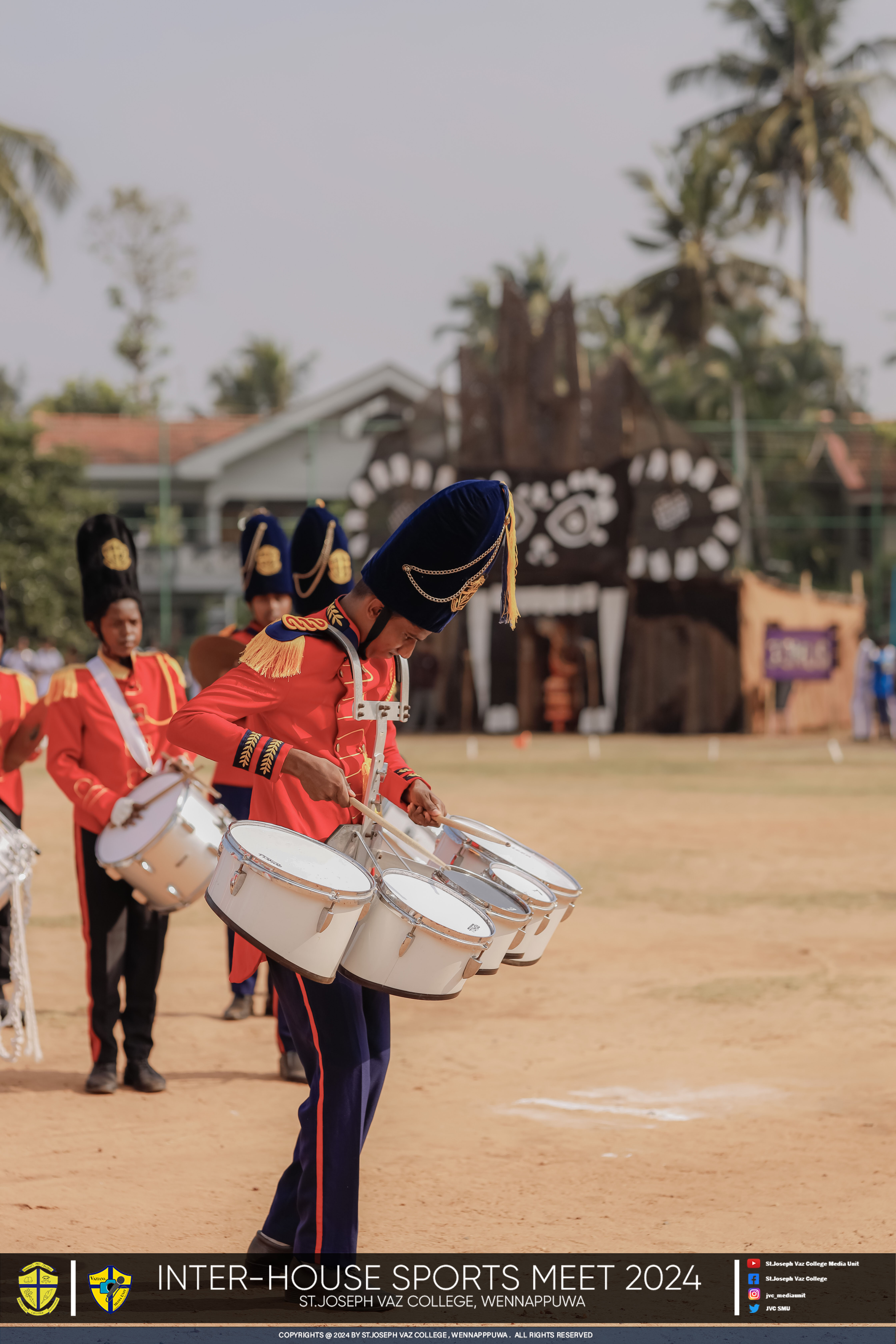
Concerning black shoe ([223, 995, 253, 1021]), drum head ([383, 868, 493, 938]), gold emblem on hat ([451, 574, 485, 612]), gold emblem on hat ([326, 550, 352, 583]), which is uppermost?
gold emblem on hat ([326, 550, 352, 583])

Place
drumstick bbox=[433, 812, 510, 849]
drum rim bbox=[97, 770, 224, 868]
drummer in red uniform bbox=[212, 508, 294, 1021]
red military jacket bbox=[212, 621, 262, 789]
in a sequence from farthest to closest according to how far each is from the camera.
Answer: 1. drummer in red uniform bbox=[212, 508, 294, 1021]
2. red military jacket bbox=[212, 621, 262, 789]
3. drum rim bbox=[97, 770, 224, 868]
4. drumstick bbox=[433, 812, 510, 849]

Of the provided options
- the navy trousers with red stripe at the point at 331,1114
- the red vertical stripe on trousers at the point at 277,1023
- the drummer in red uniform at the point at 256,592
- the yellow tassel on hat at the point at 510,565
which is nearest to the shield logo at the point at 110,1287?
the navy trousers with red stripe at the point at 331,1114

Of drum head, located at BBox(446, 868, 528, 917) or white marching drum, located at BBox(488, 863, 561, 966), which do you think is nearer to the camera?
drum head, located at BBox(446, 868, 528, 917)

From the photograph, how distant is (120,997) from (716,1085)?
2.54 metres

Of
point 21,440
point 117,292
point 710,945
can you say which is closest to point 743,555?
point 21,440

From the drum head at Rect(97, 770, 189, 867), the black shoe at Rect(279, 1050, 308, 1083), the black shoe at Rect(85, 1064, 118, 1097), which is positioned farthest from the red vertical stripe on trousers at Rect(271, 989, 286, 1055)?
the drum head at Rect(97, 770, 189, 867)

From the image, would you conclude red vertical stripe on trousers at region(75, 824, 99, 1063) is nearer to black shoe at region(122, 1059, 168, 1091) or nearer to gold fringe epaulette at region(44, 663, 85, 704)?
black shoe at region(122, 1059, 168, 1091)

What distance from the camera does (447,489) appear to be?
430cm

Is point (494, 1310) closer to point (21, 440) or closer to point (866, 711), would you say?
point (866, 711)

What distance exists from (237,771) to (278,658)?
242 cm

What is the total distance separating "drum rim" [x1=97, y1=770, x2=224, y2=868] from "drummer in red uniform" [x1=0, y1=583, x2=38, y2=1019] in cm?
68

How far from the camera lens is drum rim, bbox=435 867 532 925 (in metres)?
4.11

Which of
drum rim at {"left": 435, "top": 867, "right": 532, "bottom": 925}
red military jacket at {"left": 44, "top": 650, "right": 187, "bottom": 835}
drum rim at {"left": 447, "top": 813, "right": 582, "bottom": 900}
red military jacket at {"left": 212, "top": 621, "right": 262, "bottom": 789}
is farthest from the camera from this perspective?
red military jacket at {"left": 212, "top": 621, "right": 262, "bottom": 789}

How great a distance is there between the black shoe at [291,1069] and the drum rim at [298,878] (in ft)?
9.09
